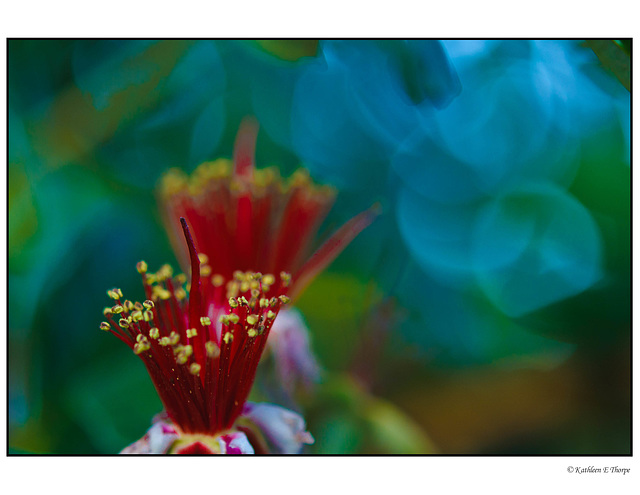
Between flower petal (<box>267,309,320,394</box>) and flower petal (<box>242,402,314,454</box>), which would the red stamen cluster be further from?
flower petal (<box>267,309,320,394</box>)

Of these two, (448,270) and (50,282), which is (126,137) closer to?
(50,282)

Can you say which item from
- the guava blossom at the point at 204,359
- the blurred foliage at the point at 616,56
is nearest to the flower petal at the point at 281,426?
the guava blossom at the point at 204,359

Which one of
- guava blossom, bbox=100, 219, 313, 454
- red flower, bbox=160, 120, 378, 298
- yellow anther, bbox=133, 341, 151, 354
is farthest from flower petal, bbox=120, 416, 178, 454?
red flower, bbox=160, 120, 378, 298

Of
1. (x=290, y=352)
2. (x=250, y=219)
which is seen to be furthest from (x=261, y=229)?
(x=290, y=352)

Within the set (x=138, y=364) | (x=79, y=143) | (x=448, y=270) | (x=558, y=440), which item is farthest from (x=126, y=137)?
(x=558, y=440)

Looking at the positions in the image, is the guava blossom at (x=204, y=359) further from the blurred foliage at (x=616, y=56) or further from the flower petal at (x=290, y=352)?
the blurred foliage at (x=616, y=56)
